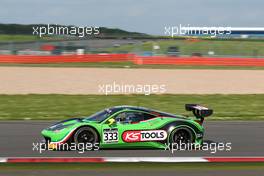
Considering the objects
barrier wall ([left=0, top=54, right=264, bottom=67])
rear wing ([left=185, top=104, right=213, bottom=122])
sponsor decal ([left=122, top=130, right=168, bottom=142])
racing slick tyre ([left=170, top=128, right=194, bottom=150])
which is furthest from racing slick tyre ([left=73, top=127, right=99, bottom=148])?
barrier wall ([left=0, top=54, right=264, bottom=67])

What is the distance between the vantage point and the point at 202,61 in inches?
1730

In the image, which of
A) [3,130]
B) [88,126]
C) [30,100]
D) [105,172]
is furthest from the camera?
[30,100]

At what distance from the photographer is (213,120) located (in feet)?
58.9

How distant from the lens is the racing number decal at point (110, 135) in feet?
36.9

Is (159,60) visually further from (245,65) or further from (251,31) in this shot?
(251,31)

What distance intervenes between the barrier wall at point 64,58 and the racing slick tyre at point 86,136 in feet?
103

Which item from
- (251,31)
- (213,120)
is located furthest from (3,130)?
(251,31)

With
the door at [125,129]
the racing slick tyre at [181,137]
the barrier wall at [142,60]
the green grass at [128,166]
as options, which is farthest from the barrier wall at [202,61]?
the green grass at [128,166]

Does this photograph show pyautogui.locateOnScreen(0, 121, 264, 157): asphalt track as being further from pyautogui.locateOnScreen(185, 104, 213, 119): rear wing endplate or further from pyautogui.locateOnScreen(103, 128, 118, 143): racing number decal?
pyautogui.locateOnScreen(185, 104, 213, 119): rear wing endplate

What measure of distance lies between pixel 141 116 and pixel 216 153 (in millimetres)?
1829

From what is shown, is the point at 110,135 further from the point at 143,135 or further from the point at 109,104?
the point at 109,104

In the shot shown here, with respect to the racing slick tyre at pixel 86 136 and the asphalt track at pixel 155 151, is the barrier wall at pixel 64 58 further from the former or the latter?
the racing slick tyre at pixel 86 136

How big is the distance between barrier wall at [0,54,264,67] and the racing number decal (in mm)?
31023

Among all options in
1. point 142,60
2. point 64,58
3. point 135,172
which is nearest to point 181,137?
point 135,172
